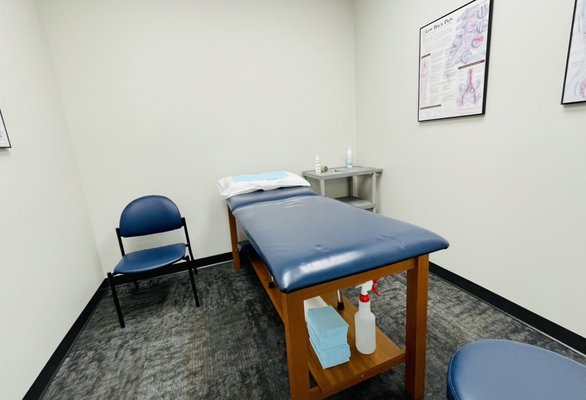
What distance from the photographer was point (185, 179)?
7.32ft

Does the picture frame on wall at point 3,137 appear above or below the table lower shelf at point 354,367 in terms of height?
above

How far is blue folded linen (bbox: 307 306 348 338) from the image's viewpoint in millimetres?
1062

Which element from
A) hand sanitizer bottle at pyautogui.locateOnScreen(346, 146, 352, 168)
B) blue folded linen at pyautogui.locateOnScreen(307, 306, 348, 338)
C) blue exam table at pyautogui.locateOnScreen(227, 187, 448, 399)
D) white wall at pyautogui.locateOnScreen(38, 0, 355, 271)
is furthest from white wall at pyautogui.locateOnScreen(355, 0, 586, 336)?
blue folded linen at pyautogui.locateOnScreen(307, 306, 348, 338)

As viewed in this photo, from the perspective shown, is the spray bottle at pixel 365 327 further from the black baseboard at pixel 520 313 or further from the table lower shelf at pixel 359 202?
the table lower shelf at pixel 359 202

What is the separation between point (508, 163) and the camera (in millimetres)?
1431

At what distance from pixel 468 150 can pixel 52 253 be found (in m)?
2.43

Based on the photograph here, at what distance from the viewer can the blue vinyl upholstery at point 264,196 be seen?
5.79ft

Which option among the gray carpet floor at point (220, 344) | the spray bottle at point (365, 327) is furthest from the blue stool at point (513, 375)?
the gray carpet floor at point (220, 344)

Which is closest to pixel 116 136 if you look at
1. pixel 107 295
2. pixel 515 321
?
pixel 107 295

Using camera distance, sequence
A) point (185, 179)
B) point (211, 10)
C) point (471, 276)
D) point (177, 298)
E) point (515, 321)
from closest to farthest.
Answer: point (515, 321)
point (471, 276)
point (177, 298)
point (211, 10)
point (185, 179)

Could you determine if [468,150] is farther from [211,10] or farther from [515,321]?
[211,10]

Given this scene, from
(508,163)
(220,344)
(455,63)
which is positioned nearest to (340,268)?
(220,344)

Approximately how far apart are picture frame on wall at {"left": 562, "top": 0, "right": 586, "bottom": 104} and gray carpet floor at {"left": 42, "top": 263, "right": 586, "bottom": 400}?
1146 millimetres

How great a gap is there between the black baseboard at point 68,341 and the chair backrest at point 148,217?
0.52 meters
